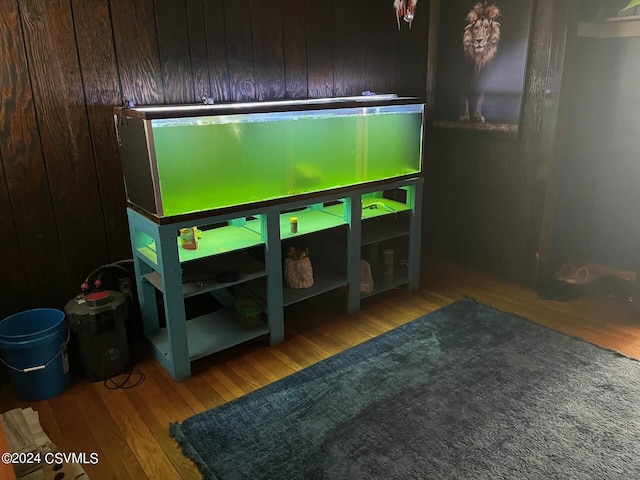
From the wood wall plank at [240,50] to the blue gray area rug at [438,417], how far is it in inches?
62.6

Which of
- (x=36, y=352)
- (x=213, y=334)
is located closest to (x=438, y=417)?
(x=213, y=334)

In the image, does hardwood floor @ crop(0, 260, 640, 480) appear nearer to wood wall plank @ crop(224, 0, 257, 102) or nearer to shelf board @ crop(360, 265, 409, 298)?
shelf board @ crop(360, 265, 409, 298)

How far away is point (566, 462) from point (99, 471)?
1.75 metres

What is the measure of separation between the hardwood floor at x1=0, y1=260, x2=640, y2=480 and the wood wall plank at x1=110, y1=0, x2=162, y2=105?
4.56ft

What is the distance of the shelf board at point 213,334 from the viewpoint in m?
2.50

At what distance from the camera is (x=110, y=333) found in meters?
2.37

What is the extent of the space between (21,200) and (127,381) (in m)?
0.99

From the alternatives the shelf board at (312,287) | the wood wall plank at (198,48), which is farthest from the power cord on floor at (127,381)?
the wood wall plank at (198,48)

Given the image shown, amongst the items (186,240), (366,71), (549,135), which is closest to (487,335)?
(549,135)

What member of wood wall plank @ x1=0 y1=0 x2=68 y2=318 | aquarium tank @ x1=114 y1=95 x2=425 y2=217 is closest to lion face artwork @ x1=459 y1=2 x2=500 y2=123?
aquarium tank @ x1=114 y1=95 x2=425 y2=217

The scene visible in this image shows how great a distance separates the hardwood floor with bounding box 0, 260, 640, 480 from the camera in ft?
6.46

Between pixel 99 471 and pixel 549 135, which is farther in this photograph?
pixel 549 135

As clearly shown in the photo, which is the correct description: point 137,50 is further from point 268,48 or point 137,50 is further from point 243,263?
point 243,263

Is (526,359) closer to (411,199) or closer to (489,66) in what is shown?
(411,199)
